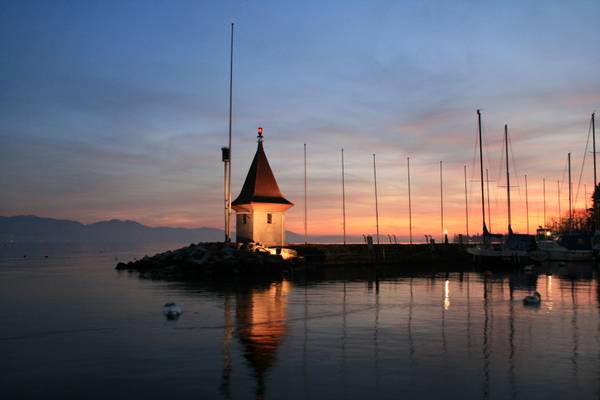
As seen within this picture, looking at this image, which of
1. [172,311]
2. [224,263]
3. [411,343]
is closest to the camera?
[411,343]

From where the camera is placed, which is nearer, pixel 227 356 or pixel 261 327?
pixel 227 356

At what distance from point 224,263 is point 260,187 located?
9.80m

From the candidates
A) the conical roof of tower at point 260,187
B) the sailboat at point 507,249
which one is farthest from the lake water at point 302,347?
the sailboat at point 507,249

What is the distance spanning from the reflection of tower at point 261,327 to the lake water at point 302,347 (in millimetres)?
57

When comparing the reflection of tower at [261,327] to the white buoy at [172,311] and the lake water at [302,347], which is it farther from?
the white buoy at [172,311]

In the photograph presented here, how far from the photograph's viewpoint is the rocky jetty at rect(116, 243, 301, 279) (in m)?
45.7

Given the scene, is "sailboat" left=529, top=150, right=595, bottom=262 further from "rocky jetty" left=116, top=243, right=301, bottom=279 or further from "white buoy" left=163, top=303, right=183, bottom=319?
"white buoy" left=163, top=303, right=183, bottom=319

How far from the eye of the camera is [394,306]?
25688mm

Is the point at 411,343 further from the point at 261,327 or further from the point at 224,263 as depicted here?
the point at 224,263

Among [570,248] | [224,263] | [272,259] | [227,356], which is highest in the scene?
[570,248]

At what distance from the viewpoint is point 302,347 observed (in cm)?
1606

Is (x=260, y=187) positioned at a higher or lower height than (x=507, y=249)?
higher

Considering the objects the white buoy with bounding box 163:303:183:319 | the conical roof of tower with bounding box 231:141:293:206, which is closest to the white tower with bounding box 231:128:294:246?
the conical roof of tower with bounding box 231:141:293:206

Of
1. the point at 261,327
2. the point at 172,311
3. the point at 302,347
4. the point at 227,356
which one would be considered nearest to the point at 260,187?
the point at 172,311
